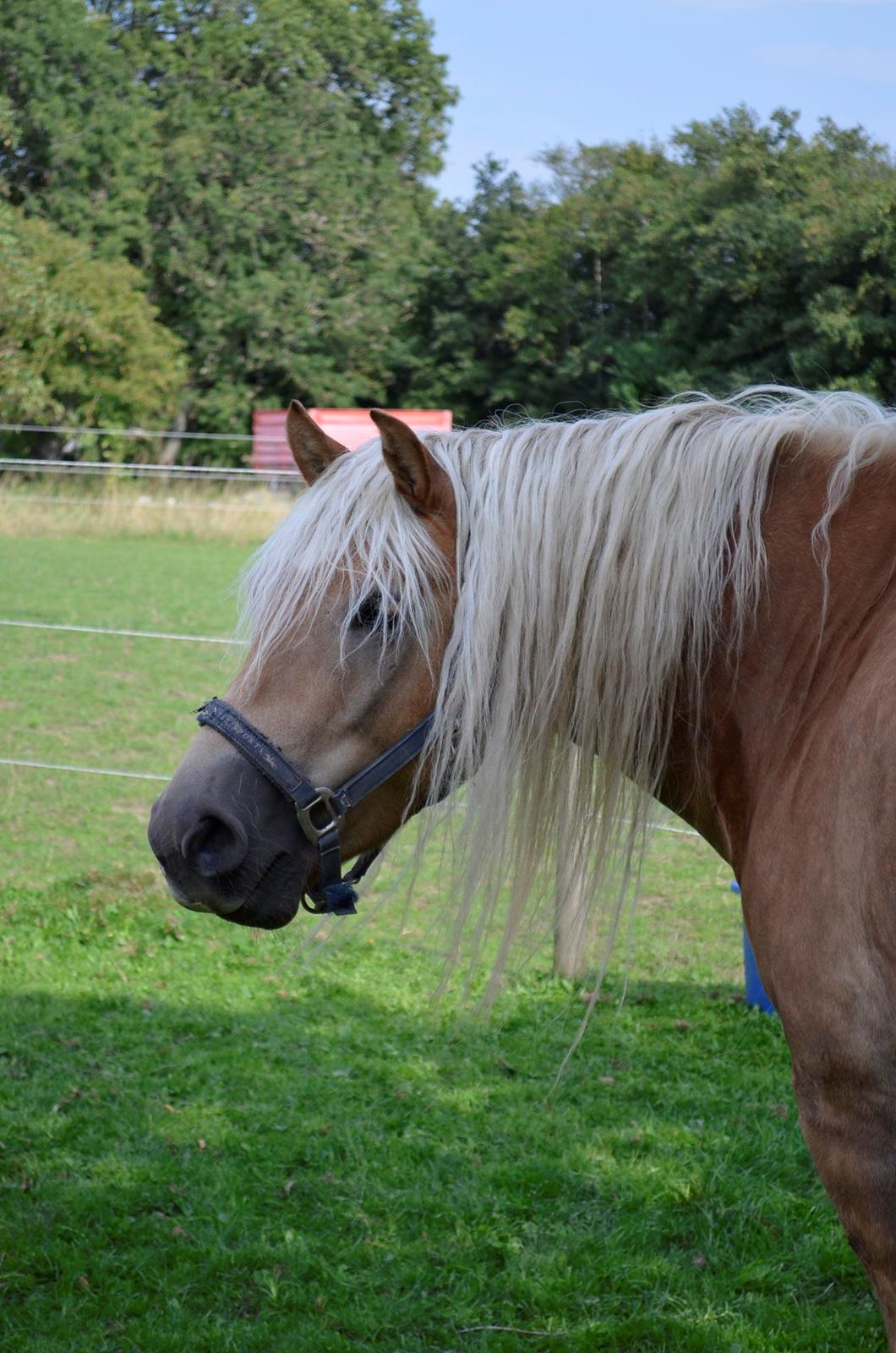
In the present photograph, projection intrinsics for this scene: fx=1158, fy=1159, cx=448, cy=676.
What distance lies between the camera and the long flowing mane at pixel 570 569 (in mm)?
1749

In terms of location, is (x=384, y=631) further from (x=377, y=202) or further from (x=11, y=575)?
(x=377, y=202)

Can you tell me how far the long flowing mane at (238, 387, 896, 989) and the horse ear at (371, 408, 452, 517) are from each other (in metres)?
0.03

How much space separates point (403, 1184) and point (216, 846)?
77.8 inches

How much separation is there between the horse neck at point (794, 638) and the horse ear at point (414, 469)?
0.49 m

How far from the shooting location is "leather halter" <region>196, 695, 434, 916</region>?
5.60 feet

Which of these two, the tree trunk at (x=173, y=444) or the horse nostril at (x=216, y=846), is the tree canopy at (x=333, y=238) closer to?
the tree trunk at (x=173, y=444)

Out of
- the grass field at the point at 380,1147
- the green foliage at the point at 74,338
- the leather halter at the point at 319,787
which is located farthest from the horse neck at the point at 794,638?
the green foliage at the point at 74,338

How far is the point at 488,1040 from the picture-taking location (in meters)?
4.14

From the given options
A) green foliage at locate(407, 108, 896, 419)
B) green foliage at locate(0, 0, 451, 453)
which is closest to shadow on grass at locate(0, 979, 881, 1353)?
green foliage at locate(407, 108, 896, 419)

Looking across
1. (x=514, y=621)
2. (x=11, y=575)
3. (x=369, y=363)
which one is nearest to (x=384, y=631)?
(x=514, y=621)

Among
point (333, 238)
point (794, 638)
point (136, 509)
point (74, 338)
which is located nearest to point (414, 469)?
point (794, 638)

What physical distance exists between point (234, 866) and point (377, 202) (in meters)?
38.1

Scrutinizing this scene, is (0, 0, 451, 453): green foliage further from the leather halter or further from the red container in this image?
the leather halter

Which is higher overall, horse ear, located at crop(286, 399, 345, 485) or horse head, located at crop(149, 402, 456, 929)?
horse ear, located at crop(286, 399, 345, 485)
